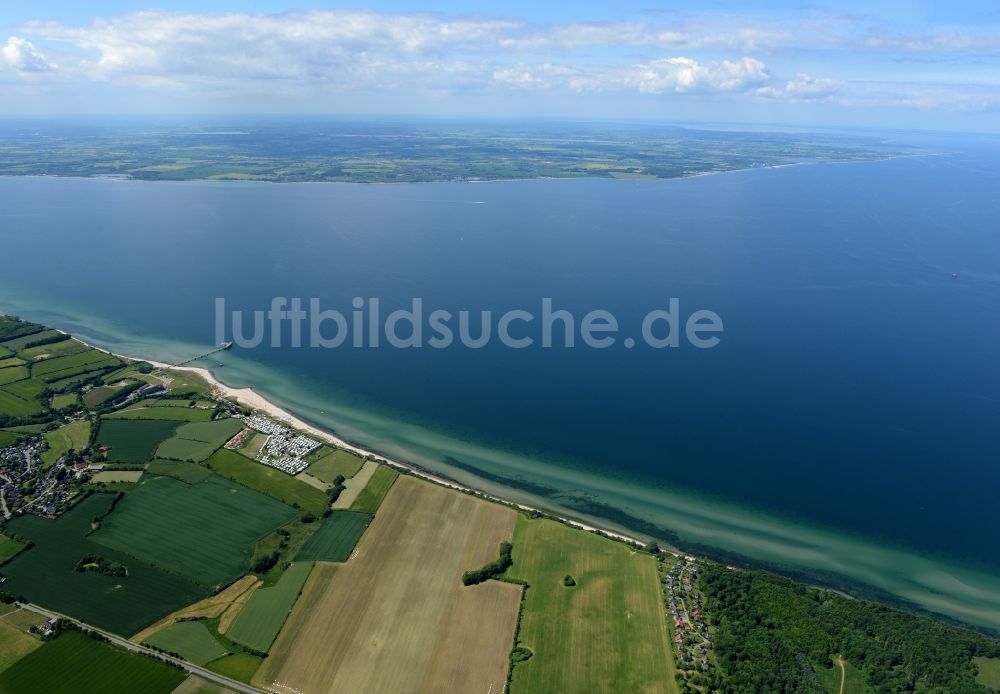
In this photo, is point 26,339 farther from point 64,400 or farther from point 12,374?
point 64,400

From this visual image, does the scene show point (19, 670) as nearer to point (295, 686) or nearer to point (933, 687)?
point (295, 686)

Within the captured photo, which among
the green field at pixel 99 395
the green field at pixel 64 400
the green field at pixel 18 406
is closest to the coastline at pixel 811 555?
the green field at pixel 99 395

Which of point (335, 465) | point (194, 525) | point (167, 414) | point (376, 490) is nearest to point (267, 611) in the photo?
point (194, 525)

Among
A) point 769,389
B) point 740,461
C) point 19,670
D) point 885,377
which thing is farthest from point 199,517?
point 885,377

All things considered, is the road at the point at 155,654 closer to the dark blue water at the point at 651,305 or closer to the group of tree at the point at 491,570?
the group of tree at the point at 491,570

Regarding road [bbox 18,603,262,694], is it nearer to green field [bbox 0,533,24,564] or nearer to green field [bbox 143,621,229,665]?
green field [bbox 143,621,229,665]
